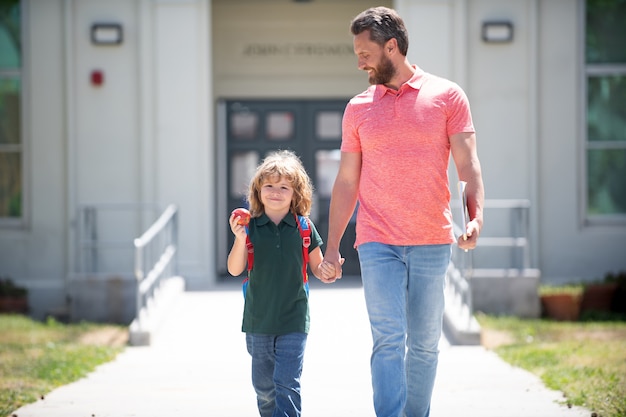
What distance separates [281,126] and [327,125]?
0.62m

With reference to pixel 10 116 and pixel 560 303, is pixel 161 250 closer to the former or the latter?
pixel 10 116

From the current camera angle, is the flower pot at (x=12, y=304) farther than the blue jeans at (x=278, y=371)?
Yes

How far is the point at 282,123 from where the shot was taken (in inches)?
566

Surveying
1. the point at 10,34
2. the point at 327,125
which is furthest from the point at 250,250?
the point at 327,125

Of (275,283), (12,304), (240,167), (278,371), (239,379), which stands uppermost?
(240,167)

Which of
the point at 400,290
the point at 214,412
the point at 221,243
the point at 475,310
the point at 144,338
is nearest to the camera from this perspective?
the point at 400,290

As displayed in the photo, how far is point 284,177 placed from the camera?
4.93m

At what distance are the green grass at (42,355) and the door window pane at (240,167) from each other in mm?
3526

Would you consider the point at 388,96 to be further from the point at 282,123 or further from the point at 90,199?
the point at 282,123

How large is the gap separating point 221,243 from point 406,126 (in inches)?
381

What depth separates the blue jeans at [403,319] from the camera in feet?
15.3

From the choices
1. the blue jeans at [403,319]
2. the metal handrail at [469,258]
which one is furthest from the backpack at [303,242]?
the metal handrail at [469,258]

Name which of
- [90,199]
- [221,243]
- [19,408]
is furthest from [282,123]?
[19,408]

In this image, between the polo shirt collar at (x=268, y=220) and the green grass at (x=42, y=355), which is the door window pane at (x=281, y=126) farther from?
the polo shirt collar at (x=268, y=220)
